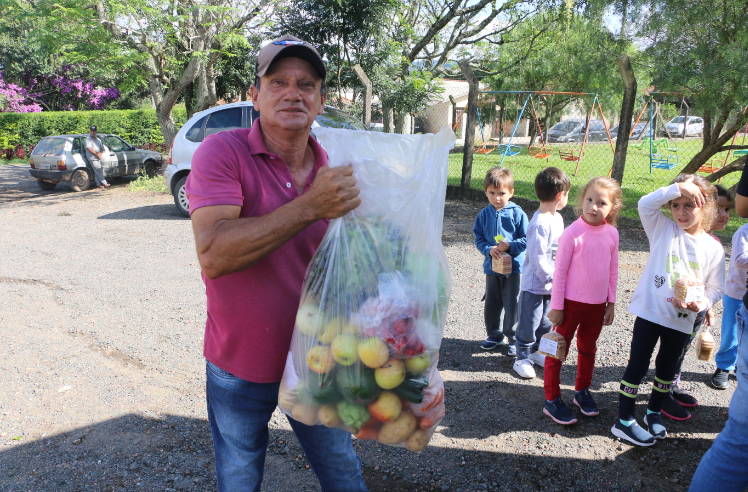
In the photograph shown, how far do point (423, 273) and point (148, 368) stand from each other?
9.09ft

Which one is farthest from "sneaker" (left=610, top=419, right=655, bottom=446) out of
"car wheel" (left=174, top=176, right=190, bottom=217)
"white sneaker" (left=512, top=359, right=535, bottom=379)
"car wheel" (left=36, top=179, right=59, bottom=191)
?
"car wheel" (left=36, top=179, right=59, bottom=191)

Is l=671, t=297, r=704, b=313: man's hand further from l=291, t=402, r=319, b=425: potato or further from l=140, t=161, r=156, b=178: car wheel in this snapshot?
l=140, t=161, r=156, b=178: car wheel

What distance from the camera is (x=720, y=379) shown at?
11.1ft

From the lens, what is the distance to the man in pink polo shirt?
142 centimetres

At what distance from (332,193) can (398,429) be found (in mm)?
714

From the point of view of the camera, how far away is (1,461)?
8.53 ft

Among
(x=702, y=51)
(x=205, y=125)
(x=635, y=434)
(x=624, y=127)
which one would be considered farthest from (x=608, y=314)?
(x=205, y=125)

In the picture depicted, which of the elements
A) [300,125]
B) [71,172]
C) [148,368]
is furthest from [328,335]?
[71,172]

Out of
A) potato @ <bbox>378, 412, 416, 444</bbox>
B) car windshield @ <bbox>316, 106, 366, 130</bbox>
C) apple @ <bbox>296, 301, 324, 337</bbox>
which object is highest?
car windshield @ <bbox>316, 106, 366, 130</bbox>

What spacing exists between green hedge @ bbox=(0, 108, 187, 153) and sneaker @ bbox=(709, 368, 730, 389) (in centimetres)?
2175

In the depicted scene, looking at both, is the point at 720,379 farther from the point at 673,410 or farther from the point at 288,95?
the point at 288,95

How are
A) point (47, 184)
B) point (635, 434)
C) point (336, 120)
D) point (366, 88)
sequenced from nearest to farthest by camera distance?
point (635, 434), point (336, 120), point (366, 88), point (47, 184)

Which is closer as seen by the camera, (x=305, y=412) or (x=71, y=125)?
(x=305, y=412)

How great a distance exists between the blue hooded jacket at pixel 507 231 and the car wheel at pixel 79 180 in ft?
39.5
